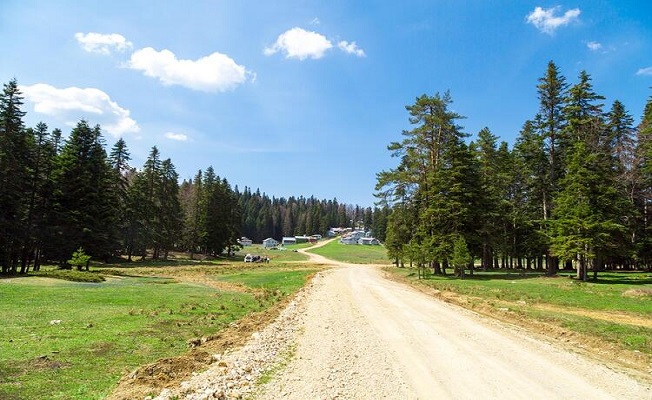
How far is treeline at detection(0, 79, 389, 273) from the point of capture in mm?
37438

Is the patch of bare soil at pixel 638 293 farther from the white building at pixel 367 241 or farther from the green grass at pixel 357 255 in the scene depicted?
the white building at pixel 367 241

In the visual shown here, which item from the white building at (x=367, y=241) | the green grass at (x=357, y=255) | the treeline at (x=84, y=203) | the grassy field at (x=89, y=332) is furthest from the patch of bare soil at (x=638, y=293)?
the white building at (x=367, y=241)

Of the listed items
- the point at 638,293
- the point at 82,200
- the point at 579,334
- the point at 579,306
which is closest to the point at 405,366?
the point at 579,334

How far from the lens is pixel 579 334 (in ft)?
46.5

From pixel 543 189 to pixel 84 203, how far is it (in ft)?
186

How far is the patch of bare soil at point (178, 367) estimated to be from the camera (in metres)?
7.72

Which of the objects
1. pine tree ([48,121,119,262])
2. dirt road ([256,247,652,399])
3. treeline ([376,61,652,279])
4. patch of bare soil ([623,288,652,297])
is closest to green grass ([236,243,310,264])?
pine tree ([48,121,119,262])

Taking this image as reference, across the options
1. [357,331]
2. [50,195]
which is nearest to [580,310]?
[357,331]

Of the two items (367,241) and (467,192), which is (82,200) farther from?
(367,241)

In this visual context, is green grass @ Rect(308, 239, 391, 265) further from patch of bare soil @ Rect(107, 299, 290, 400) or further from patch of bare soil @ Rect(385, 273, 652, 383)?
patch of bare soil @ Rect(107, 299, 290, 400)

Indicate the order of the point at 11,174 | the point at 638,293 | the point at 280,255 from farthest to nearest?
the point at 280,255
the point at 11,174
the point at 638,293

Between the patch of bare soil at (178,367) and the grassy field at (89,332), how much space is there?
0.32m

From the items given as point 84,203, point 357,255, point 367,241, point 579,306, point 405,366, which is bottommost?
point 357,255

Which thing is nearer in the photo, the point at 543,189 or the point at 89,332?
the point at 89,332
